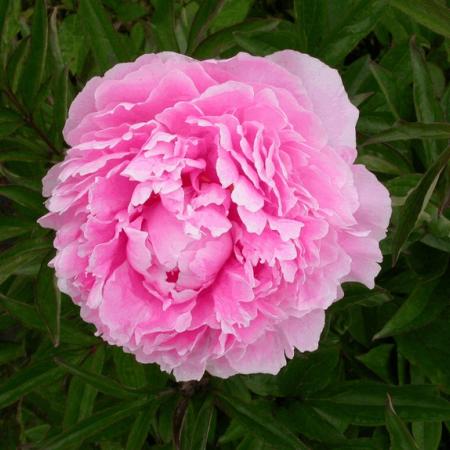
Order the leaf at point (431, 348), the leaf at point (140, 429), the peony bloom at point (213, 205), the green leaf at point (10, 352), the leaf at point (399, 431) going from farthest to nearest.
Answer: the green leaf at point (10, 352) < the leaf at point (431, 348) < the leaf at point (140, 429) < the leaf at point (399, 431) < the peony bloom at point (213, 205)

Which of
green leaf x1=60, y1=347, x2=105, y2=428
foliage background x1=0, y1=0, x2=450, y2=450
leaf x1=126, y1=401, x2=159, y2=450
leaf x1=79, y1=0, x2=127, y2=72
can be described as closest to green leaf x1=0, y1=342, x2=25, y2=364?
foliage background x1=0, y1=0, x2=450, y2=450

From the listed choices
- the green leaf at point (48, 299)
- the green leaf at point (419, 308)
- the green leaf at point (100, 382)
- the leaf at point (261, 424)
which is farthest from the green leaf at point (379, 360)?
the green leaf at point (48, 299)

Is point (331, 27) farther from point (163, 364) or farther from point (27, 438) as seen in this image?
point (27, 438)

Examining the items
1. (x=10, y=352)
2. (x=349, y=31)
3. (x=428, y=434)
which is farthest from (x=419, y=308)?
(x=10, y=352)

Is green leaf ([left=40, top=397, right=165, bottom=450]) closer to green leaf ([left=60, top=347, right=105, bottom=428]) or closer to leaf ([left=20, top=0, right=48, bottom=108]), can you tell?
green leaf ([left=60, top=347, right=105, bottom=428])

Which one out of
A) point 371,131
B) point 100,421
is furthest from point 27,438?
point 371,131

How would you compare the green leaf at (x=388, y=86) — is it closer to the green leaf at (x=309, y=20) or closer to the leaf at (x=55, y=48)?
the green leaf at (x=309, y=20)

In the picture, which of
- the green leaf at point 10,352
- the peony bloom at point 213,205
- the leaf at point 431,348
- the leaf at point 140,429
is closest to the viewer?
the peony bloom at point 213,205
